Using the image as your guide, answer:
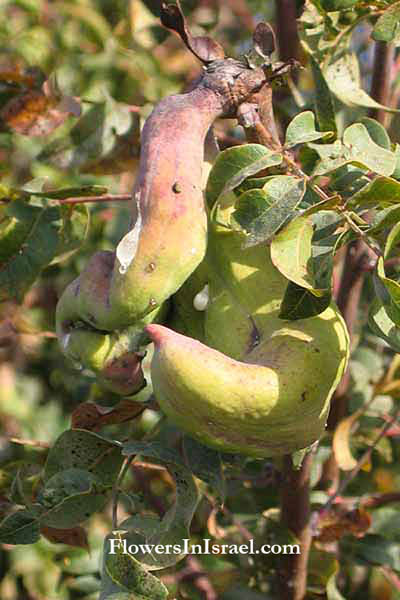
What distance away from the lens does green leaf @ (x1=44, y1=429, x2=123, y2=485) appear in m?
0.94

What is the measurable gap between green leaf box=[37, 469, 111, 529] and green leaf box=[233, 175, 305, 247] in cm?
32

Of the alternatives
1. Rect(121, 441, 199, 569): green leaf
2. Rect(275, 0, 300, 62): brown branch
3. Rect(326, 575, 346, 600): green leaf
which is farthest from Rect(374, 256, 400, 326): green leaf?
Rect(275, 0, 300, 62): brown branch

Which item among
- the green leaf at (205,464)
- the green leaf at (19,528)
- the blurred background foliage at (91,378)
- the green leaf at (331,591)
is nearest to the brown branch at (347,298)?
the blurred background foliage at (91,378)

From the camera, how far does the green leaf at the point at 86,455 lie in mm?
940

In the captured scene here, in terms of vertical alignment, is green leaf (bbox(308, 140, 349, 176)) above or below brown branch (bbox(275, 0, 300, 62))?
above

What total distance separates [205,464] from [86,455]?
13 cm

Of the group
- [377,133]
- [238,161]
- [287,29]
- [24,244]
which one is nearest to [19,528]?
[24,244]

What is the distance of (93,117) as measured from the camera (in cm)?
125

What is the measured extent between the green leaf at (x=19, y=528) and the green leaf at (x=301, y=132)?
462mm

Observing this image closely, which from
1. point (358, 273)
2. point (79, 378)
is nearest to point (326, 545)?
point (358, 273)

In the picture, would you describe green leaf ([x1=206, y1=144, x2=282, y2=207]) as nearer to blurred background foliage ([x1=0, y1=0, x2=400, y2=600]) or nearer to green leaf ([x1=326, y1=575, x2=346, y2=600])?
blurred background foliage ([x1=0, y1=0, x2=400, y2=600])

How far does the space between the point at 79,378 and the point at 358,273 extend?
571 mm

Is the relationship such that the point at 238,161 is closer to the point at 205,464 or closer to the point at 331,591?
the point at 205,464

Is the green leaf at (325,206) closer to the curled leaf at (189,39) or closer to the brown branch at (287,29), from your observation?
the curled leaf at (189,39)
